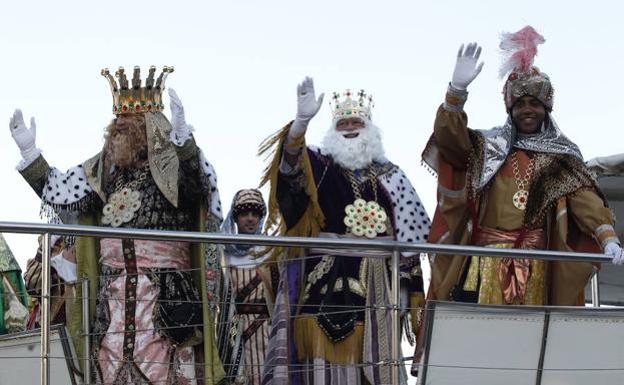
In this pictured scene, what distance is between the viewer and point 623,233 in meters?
10.8

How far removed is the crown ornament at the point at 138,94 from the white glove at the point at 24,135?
565 millimetres

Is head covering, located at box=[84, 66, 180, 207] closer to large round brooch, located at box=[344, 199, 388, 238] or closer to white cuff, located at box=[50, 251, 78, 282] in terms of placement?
white cuff, located at box=[50, 251, 78, 282]

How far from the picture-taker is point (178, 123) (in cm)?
938

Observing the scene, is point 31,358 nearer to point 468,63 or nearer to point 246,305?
point 468,63

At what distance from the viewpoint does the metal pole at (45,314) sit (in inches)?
302

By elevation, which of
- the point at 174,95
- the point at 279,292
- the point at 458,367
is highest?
the point at 174,95

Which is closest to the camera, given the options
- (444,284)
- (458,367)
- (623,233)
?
(458,367)

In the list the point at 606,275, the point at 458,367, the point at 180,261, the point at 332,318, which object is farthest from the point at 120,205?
the point at 606,275

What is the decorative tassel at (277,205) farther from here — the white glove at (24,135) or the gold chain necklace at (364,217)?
the white glove at (24,135)

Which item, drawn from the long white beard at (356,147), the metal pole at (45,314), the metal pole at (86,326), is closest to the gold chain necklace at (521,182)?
the long white beard at (356,147)

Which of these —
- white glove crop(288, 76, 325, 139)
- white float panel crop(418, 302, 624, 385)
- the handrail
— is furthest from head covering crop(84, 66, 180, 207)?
white float panel crop(418, 302, 624, 385)

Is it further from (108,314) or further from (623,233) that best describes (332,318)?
(623,233)

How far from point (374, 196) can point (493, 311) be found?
74.4 inches

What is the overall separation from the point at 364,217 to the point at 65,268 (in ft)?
5.96
